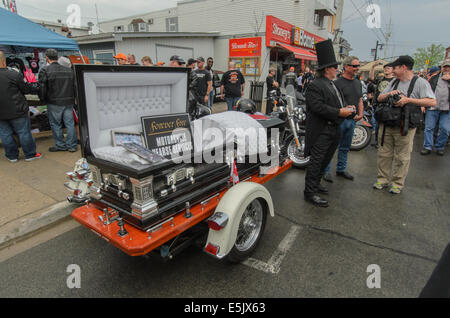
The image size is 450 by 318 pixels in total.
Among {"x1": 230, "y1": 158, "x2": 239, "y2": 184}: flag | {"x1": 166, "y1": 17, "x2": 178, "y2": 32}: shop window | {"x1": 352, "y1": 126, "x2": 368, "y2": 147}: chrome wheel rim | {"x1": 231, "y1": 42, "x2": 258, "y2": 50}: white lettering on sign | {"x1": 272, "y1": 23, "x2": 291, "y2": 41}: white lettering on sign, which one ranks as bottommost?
{"x1": 352, "y1": 126, "x2": 368, "y2": 147}: chrome wheel rim

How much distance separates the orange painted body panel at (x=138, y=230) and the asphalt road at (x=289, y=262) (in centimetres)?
56

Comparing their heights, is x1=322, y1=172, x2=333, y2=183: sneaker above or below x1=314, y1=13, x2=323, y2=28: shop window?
below

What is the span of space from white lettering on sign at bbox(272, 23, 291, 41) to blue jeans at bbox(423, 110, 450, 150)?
1169 centimetres

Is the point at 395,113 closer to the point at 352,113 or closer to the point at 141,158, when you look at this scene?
the point at 352,113

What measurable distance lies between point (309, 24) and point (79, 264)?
21763 mm

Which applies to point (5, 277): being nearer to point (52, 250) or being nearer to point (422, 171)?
point (52, 250)

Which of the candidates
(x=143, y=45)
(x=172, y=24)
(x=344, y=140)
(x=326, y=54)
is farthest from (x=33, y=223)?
(x=172, y=24)

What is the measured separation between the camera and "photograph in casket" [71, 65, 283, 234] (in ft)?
7.07

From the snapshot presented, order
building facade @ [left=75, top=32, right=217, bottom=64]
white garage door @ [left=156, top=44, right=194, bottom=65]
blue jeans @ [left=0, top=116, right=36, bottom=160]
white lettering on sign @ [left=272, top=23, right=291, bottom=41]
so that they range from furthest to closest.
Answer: white lettering on sign @ [left=272, top=23, right=291, bottom=41]
white garage door @ [left=156, top=44, right=194, bottom=65]
building facade @ [left=75, top=32, right=217, bottom=64]
blue jeans @ [left=0, top=116, right=36, bottom=160]

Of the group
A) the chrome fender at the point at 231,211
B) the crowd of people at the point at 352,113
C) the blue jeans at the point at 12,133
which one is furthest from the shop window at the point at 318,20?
the chrome fender at the point at 231,211

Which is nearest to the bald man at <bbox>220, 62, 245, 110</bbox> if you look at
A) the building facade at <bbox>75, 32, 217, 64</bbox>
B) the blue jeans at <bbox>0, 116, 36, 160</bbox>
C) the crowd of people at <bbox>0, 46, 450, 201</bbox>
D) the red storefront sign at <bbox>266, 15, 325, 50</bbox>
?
the crowd of people at <bbox>0, 46, 450, 201</bbox>

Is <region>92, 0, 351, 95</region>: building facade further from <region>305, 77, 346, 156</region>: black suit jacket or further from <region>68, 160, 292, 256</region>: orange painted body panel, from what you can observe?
<region>68, 160, 292, 256</region>: orange painted body panel

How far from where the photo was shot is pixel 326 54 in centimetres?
357

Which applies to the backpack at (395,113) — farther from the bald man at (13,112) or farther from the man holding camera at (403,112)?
the bald man at (13,112)
